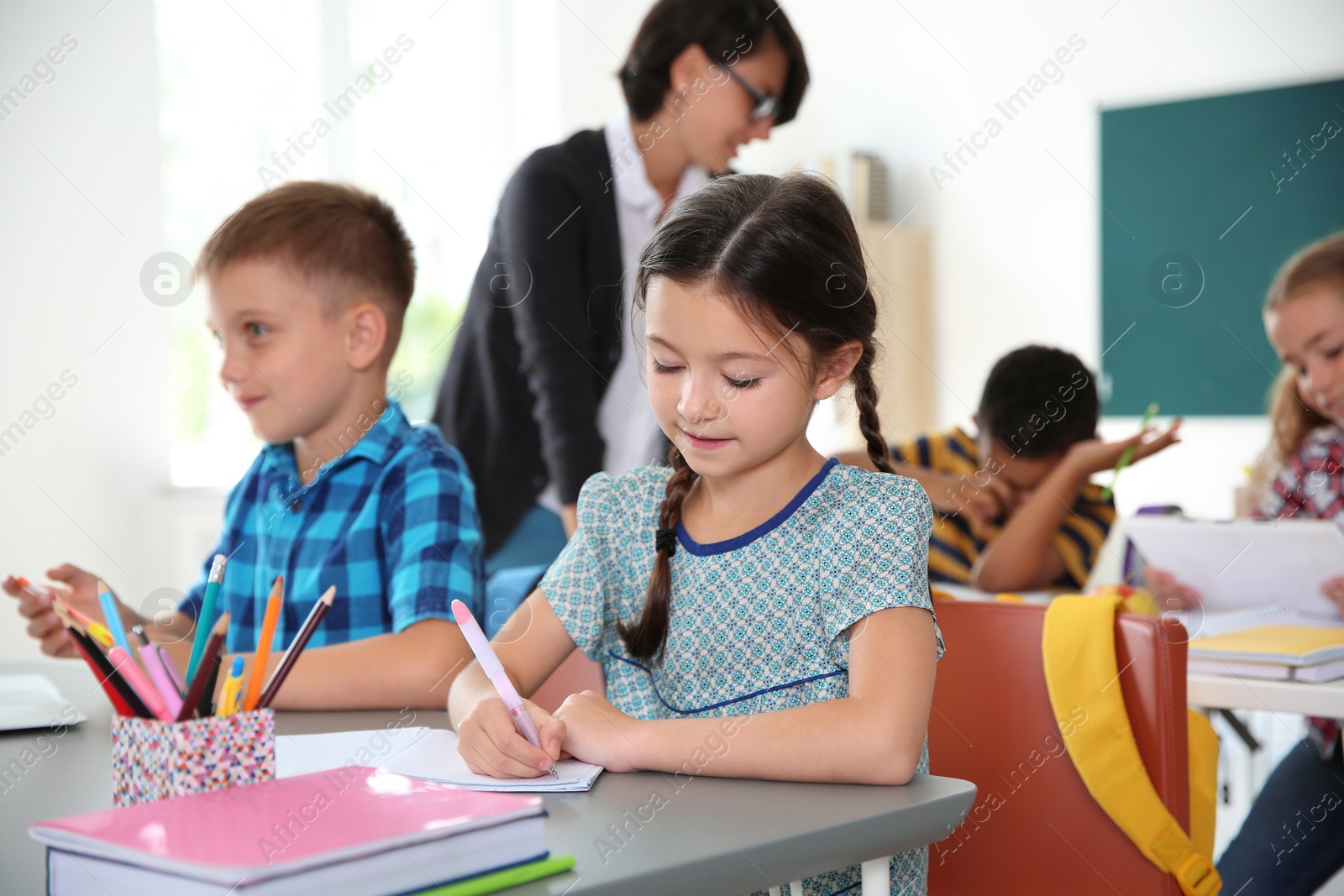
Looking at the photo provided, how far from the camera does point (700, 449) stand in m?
1.04

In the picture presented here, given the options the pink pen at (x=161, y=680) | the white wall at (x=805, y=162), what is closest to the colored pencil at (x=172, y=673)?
the pink pen at (x=161, y=680)

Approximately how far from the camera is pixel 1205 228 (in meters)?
4.39

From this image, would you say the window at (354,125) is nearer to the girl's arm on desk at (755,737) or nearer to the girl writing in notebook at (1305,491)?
the girl writing in notebook at (1305,491)

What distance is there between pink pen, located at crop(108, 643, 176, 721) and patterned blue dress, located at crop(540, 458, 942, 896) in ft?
1.48

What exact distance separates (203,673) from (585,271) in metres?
1.31

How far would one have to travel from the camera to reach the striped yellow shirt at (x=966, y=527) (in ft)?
8.07

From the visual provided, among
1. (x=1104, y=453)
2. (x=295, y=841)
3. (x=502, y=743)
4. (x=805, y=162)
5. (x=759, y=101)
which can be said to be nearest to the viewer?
(x=295, y=841)

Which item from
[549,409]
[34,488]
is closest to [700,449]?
[549,409]

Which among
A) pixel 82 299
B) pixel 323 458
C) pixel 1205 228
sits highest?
pixel 82 299

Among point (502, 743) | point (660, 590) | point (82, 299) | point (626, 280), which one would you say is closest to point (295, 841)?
point (502, 743)

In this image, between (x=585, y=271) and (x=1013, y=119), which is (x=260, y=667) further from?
(x=1013, y=119)

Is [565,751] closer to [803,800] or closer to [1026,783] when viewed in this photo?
[803,800]

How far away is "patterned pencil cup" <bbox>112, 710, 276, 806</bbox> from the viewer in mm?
680

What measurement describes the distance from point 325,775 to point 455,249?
4.20 meters
